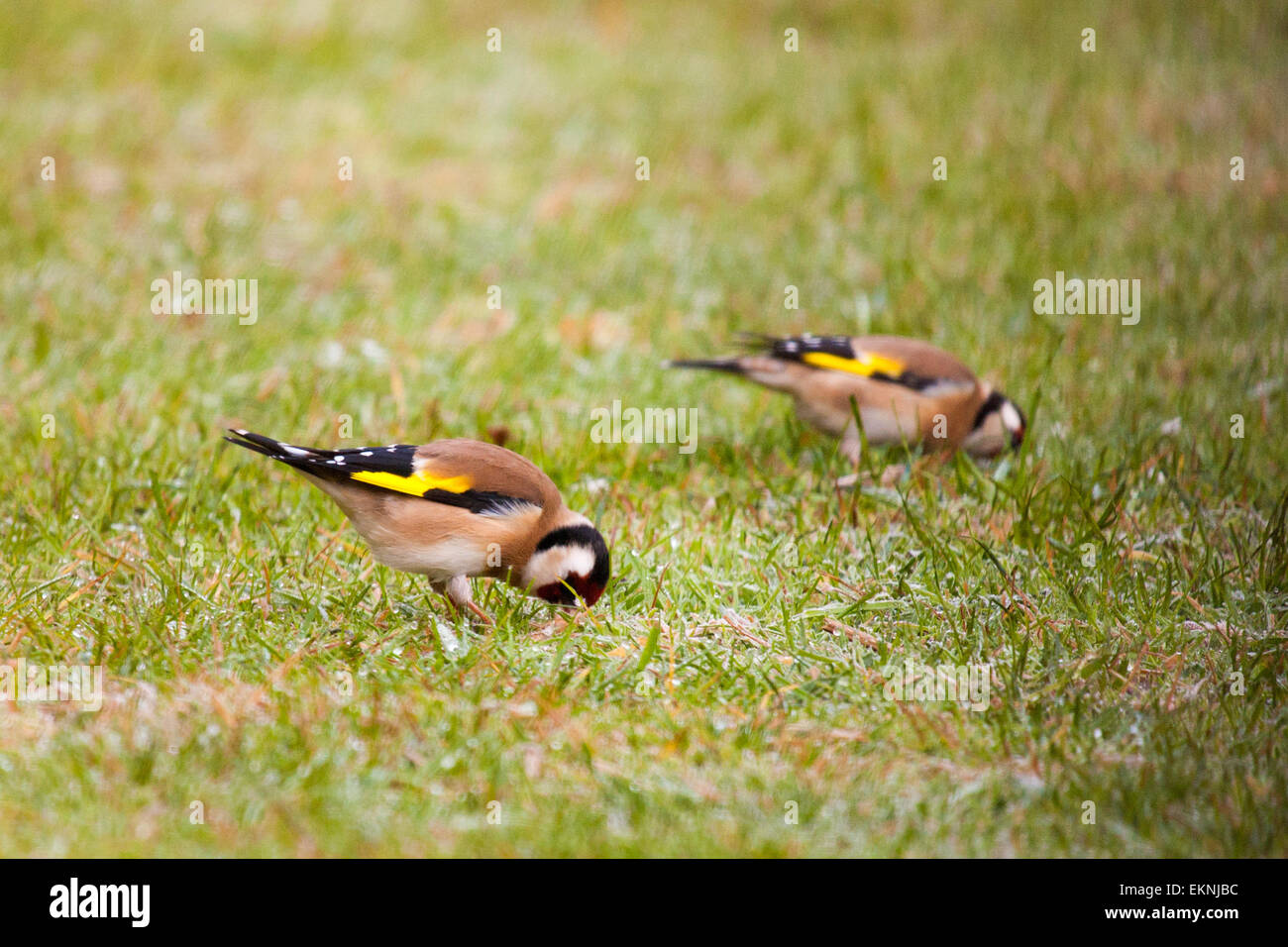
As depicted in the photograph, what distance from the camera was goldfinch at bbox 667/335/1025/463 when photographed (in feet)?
23.5

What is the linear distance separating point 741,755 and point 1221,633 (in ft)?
6.35

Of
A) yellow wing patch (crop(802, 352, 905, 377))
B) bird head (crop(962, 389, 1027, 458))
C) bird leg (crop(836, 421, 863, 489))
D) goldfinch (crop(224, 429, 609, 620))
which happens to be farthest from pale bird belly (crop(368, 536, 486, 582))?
bird head (crop(962, 389, 1027, 458))

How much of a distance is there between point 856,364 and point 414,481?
8.96ft

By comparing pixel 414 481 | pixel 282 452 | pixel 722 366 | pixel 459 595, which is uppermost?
pixel 722 366

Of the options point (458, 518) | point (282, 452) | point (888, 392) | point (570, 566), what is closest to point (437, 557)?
point (458, 518)

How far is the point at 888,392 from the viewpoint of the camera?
7180mm

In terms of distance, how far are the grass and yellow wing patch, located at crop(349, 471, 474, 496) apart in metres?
0.41

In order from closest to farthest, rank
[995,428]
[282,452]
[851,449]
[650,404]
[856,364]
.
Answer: [282,452] < [851,449] < [995,428] < [856,364] < [650,404]

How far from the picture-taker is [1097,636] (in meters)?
5.23

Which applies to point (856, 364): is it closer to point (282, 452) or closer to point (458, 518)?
point (458, 518)

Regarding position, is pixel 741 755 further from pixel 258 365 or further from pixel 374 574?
pixel 258 365

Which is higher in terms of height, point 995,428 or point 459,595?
point 995,428

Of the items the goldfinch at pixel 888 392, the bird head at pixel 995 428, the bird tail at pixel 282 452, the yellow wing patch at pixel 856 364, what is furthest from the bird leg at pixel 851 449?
the bird tail at pixel 282 452

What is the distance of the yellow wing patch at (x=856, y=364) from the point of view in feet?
23.8
